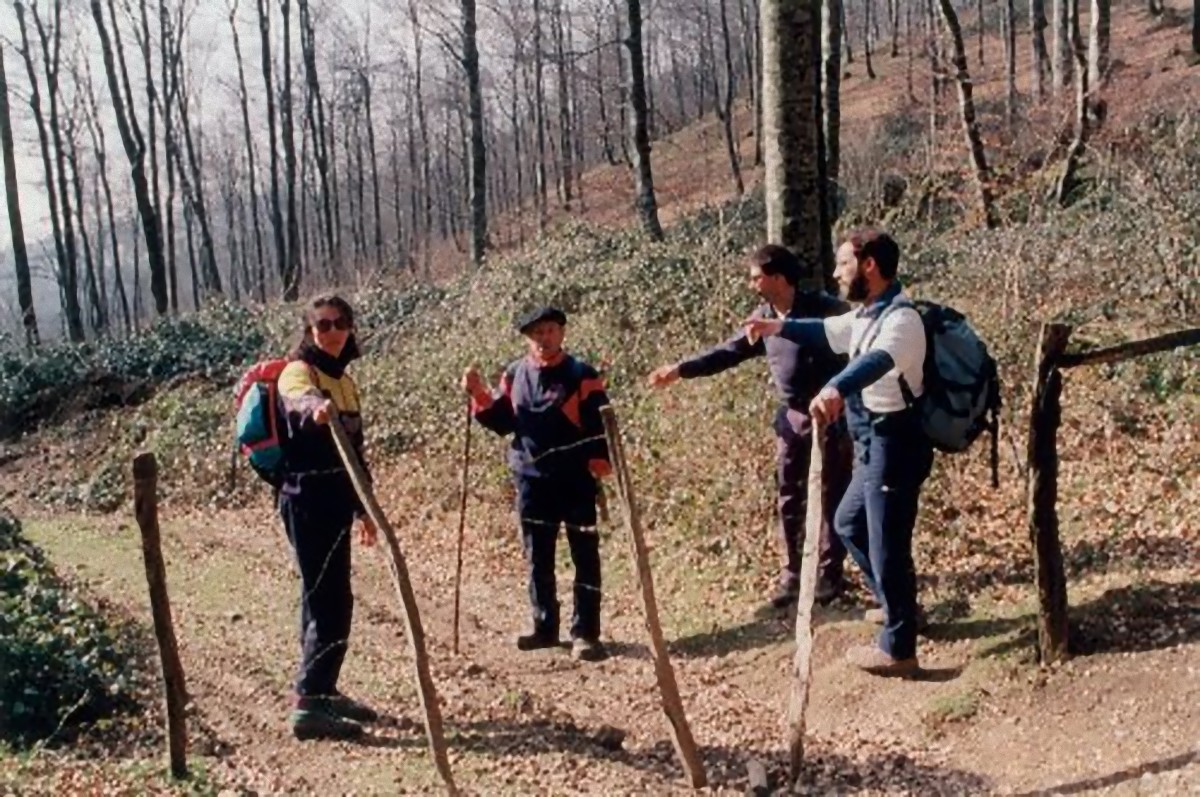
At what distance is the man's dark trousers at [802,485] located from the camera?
721 centimetres

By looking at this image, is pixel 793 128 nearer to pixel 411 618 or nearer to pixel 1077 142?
pixel 411 618

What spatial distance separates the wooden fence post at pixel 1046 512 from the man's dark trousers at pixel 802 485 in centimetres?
151

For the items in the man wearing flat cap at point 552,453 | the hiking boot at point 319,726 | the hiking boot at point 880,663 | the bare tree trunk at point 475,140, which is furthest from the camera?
the bare tree trunk at point 475,140

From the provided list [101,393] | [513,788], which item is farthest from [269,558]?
[101,393]

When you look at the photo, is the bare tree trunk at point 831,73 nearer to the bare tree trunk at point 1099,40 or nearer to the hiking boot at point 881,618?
the bare tree trunk at point 1099,40

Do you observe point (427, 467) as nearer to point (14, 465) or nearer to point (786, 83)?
point (786, 83)

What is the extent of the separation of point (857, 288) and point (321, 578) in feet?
11.0

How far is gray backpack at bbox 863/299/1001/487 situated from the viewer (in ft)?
18.9

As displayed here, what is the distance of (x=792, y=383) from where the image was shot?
23.1 ft

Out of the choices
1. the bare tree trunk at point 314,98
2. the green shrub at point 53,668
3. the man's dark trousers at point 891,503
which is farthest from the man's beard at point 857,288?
the bare tree trunk at point 314,98

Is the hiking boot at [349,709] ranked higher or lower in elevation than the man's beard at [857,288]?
lower

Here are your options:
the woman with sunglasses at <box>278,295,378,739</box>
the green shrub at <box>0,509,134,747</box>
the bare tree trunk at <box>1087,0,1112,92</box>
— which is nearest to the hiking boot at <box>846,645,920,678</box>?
the woman with sunglasses at <box>278,295,378,739</box>

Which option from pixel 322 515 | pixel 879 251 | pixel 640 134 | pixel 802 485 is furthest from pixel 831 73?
pixel 322 515

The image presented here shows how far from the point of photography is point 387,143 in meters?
73.3
